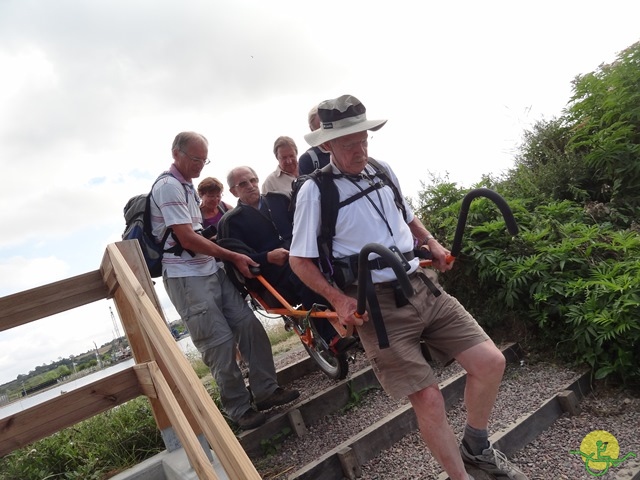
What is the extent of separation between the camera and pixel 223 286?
4035 mm

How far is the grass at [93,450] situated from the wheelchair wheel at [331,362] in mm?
984

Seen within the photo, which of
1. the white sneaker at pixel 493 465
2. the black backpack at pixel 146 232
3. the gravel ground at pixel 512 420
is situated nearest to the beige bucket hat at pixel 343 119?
the black backpack at pixel 146 232

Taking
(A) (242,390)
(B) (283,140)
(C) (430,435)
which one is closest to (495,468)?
(C) (430,435)

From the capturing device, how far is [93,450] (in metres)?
3.83

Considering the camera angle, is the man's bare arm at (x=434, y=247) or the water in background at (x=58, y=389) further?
the water in background at (x=58, y=389)

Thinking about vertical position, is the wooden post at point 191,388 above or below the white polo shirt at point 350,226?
below

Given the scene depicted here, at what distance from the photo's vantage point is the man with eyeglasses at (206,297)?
365 centimetres

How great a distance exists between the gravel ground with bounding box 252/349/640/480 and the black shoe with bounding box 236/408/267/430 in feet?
0.83

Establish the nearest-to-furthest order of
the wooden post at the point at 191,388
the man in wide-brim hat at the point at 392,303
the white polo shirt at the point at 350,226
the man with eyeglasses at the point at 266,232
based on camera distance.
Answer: the wooden post at the point at 191,388 < the man in wide-brim hat at the point at 392,303 < the white polo shirt at the point at 350,226 < the man with eyeglasses at the point at 266,232

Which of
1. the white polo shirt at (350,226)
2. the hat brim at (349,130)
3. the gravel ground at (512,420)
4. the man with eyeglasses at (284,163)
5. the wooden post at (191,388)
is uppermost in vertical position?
the man with eyeglasses at (284,163)

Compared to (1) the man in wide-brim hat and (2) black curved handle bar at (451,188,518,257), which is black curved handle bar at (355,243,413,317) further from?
(2) black curved handle bar at (451,188,518,257)

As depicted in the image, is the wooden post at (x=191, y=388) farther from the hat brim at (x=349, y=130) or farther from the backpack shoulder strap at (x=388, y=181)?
the backpack shoulder strap at (x=388, y=181)

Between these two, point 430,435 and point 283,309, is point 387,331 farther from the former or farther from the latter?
point 283,309

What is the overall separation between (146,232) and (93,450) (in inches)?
73.7
